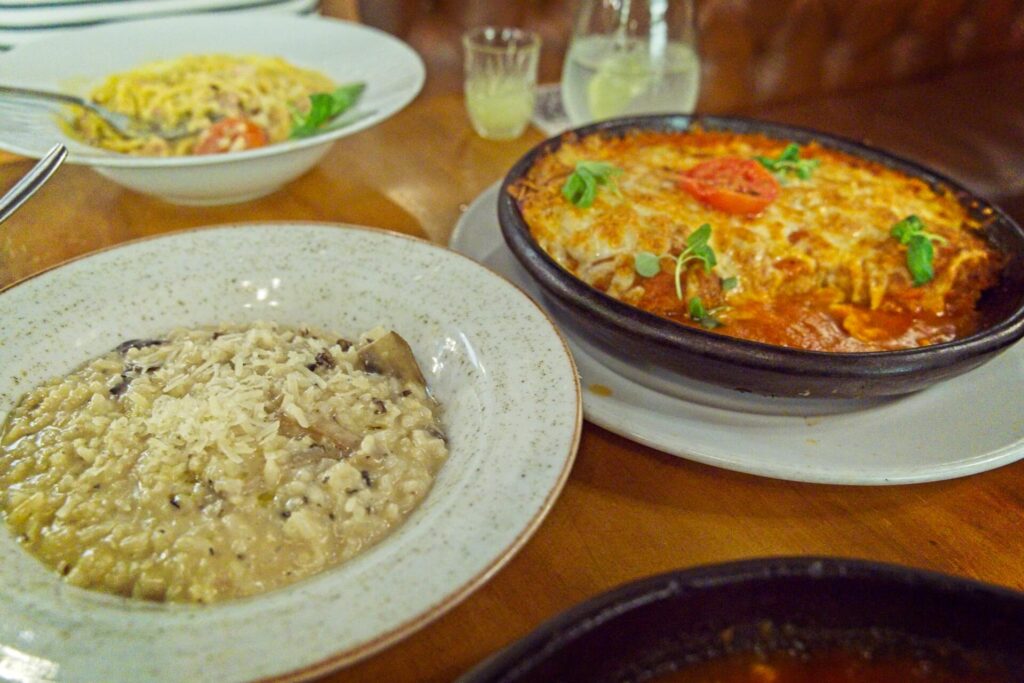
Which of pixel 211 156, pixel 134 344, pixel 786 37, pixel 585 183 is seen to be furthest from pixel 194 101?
pixel 786 37

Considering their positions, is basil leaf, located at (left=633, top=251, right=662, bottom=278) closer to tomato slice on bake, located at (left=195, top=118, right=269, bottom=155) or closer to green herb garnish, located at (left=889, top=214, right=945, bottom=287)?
green herb garnish, located at (left=889, top=214, right=945, bottom=287)

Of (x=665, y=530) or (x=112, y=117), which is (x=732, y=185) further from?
(x=112, y=117)

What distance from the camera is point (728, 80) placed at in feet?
14.6

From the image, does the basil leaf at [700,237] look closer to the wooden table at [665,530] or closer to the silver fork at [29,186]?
the wooden table at [665,530]

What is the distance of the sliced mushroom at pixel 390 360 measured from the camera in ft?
4.75

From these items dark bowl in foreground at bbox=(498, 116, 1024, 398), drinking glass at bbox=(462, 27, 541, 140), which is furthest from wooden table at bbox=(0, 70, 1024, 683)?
drinking glass at bbox=(462, 27, 541, 140)

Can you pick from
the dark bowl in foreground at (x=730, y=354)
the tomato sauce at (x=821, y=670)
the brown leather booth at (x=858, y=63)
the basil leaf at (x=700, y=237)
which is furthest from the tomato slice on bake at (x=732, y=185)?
the brown leather booth at (x=858, y=63)

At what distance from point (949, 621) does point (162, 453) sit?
114 cm

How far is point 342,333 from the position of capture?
1.60 meters

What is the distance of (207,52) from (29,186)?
158 cm

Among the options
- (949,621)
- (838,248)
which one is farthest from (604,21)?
(949,621)

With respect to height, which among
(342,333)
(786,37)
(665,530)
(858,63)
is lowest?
(858,63)

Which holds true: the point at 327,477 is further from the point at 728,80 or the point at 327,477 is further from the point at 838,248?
the point at 728,80

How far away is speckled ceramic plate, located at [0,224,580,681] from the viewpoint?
875 millimetres
